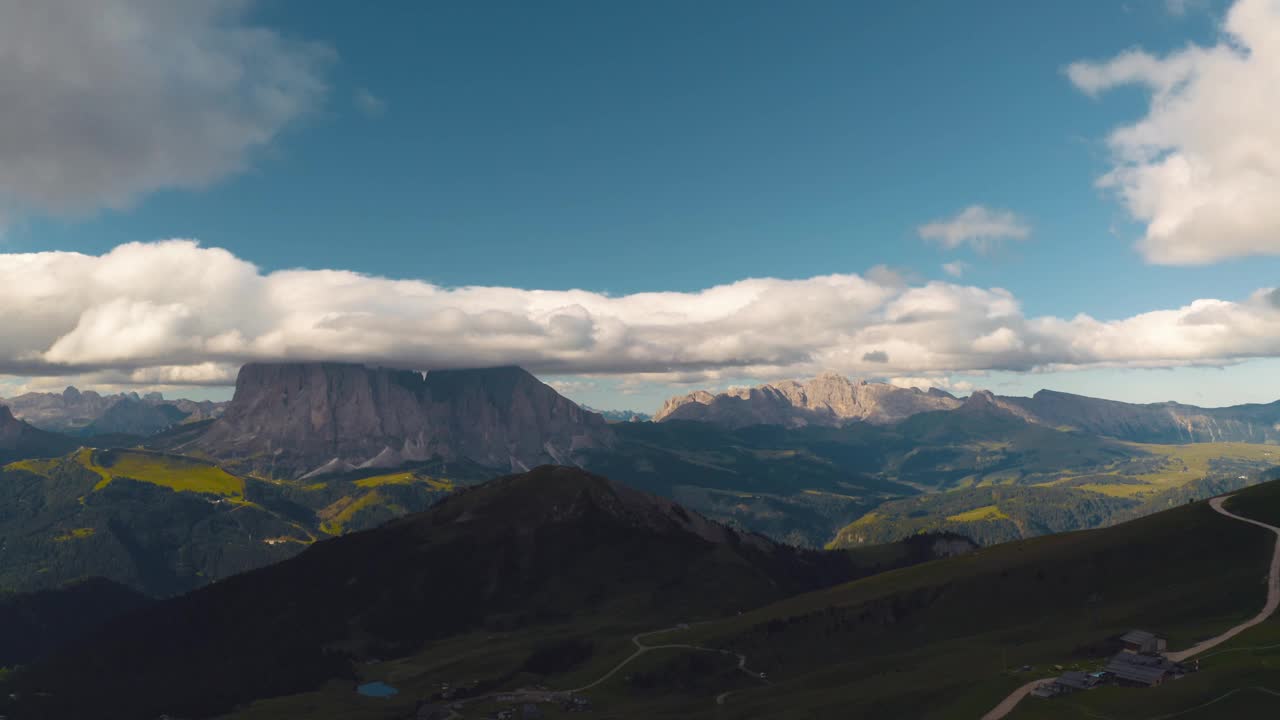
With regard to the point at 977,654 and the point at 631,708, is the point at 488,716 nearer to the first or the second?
the point at 631,708

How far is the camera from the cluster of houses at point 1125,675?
112 meters

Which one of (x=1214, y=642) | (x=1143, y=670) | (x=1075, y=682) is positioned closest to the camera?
(x=1143, y=670)

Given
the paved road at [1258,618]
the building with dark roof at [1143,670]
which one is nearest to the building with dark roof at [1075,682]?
the building with dark roof at [1143,670]

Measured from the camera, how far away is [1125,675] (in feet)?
372

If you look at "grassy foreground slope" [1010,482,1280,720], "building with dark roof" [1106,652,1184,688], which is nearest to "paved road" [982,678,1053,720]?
"grassy foreground slope" [1010,482,1280,720]

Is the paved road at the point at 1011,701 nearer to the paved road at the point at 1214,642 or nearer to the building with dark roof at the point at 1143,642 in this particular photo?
the paved road at the point at 1214,642

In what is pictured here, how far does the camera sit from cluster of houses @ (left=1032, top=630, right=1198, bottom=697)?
112 metres

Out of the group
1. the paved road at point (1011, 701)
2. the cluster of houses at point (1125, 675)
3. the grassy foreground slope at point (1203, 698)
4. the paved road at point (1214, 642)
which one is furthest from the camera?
the paved road at point (1214, 642)

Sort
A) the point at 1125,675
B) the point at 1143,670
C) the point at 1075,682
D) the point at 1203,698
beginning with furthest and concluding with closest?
the point at 1075,682 → the point at 1143,670 → the point at 1125,675 → the point at 1203,698

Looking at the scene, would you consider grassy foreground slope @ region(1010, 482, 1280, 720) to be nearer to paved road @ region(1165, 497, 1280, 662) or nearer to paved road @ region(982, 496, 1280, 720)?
Result: paved road @ region(982, 496, 1280, 720)

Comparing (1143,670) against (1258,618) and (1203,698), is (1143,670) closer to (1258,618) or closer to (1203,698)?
(1203,698)

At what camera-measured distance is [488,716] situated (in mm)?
190625

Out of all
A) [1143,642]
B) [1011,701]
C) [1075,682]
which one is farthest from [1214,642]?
[1011,701]

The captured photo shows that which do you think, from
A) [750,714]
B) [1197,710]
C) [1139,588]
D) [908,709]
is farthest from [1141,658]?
[1139,588]
